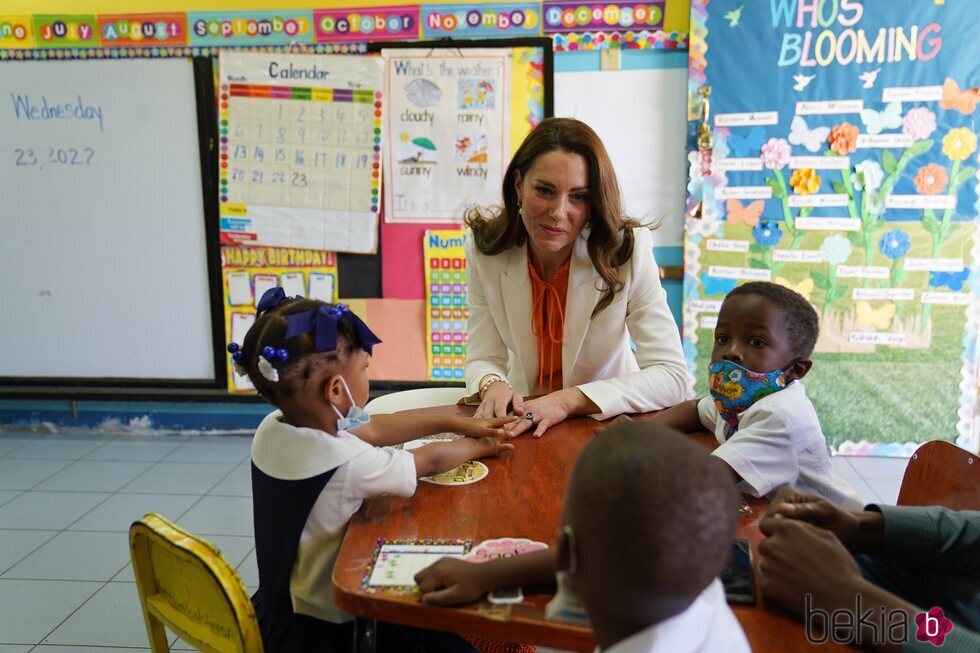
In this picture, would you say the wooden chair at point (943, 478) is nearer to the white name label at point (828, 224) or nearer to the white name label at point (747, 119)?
the white name label at point (828, 224)

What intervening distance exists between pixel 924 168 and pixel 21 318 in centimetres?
454

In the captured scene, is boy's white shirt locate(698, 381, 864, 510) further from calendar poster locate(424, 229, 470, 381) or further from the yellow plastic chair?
calendar poster locate(424, 229, 470, 381)

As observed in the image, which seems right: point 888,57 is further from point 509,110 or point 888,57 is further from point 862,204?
point 509,110

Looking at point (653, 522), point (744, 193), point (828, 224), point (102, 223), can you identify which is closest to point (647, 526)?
point (653, 522)

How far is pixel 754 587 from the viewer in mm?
975

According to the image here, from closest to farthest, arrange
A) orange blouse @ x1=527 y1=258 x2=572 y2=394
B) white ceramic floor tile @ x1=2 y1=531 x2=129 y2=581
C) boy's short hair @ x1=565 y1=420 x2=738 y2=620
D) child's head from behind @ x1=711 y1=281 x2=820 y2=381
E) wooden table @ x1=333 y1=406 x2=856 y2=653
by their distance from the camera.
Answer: boy's short hair @ x1=565 y1=420 x2=738 y2=620 < wooden table @ x1=333 y1=406 x2=856 y2=653 < child's head from behind @ x1=711 y1=281 x2=820 y2=381 < orange blouse @ x1=527 y1=258 x2=572 y2=394 < white ceramic floor tile @ x1=2 y1=531 x2=129 y2=581

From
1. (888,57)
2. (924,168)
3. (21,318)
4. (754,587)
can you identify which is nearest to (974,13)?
(888,57)

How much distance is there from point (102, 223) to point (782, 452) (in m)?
3.63

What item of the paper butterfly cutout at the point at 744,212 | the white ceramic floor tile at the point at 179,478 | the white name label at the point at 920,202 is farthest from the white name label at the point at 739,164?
the white ceramic floor tile at the point at 179,478

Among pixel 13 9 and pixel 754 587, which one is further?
pixel 13 9

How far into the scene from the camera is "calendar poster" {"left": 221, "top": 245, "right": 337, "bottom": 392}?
3.73m

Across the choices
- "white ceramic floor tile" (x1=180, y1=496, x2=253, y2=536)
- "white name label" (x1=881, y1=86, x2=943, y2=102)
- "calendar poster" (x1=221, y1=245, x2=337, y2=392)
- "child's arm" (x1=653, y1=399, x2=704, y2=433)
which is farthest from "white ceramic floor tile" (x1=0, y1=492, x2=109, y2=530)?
"white name label" (x1=881, y1=86, x2=943, y2=102)

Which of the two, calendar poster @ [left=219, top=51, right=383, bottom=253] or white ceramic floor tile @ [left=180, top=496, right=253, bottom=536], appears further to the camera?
calendar poster @ [left=219, top=51, right=383, bottom=253]

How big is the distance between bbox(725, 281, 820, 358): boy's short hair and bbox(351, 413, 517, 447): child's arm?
0.58 m
